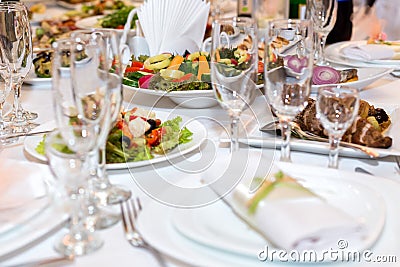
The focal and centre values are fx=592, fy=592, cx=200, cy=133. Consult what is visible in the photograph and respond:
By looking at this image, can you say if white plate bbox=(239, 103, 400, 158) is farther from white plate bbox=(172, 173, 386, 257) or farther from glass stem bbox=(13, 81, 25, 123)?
glass stem bbox=(13, 81, 25, 123)

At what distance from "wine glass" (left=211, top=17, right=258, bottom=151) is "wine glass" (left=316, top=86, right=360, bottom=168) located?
13 cm

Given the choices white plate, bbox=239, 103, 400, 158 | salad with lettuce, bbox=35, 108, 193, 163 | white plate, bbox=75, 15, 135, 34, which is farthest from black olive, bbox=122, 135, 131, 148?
white plate, bbox=75, 15, 135, 34

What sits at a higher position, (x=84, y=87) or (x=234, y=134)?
(x=84, y=87)

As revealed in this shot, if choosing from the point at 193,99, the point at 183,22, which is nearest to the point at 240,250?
the point at 193,99

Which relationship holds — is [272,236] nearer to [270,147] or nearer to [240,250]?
[240,250]

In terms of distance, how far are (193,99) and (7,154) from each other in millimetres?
423

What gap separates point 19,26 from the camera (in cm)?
125

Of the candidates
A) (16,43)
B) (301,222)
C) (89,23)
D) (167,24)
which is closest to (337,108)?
(301,222)

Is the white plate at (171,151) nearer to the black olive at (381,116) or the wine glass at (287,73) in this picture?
the wine glass at (287,73)

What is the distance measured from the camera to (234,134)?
3.47 feet

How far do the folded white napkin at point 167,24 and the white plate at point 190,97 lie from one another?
314 millimetres

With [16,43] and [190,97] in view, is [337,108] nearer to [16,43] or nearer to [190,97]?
[190,97]

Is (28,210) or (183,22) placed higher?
(183,22)

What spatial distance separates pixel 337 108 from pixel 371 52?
829 mm
